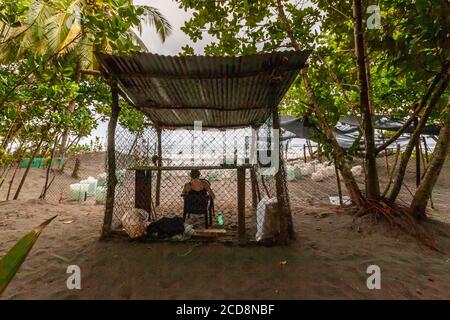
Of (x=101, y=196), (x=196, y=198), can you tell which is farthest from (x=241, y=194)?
(x=101, y=196)

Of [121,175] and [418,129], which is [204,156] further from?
[418,129]

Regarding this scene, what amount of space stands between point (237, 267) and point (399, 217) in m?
3.60

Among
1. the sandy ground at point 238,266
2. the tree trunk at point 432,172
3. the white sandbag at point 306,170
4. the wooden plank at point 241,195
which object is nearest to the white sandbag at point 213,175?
the white sandbag at point 306,170

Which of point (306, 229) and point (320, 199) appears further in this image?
point (320, 199)

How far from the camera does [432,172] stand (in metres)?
5.14

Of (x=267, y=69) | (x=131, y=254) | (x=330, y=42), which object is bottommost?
(x=131, y=254)

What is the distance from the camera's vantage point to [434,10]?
3.07 m

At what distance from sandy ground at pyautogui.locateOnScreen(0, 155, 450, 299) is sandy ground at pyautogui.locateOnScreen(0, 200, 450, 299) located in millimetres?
12

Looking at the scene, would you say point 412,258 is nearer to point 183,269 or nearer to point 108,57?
point 183,269

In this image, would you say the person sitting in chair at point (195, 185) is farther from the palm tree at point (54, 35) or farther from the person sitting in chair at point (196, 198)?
the palm tree at point (54, 35)

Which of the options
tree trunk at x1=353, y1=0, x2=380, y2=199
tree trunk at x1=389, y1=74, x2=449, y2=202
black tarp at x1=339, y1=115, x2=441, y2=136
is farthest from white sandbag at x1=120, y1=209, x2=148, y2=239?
black tarp at x1=339, y1=115, x2=441, y2=136

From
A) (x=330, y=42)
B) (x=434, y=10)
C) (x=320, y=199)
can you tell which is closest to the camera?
(x=434, y=10)
